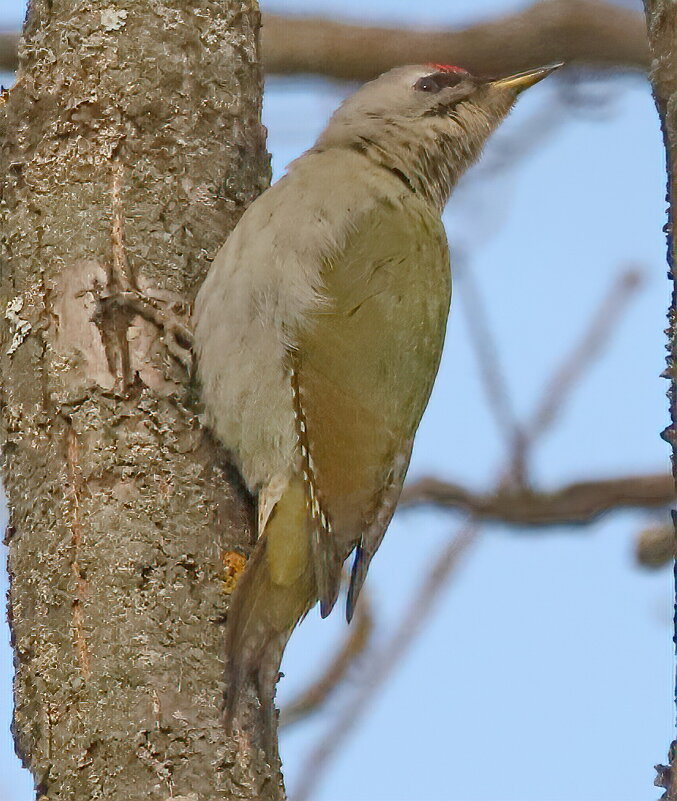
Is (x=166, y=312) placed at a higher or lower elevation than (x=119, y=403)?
higher

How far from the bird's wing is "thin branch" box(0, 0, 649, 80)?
2040 millimetres

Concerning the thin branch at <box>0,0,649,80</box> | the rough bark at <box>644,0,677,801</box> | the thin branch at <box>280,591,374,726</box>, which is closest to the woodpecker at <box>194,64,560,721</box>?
the thin branch at <box>280,591,374,726</box>

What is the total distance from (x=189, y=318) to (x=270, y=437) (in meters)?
0.37

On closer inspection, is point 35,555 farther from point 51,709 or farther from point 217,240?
point 217,240

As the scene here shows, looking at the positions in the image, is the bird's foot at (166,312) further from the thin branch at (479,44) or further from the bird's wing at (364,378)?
the thin branch at (479,44)

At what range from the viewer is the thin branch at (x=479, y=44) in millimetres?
5582

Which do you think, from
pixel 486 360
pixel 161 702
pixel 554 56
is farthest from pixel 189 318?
pixel 554 56

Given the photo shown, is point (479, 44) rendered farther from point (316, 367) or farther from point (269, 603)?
point (269, 603)

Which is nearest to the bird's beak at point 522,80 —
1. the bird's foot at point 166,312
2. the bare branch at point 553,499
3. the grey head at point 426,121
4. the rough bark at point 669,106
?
the grey head at point 426,121

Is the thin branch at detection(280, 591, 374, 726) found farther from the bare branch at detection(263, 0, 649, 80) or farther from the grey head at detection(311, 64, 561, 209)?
the bare branch at detection(263, 0, 649, 80)

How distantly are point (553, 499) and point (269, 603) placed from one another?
6.59 feet

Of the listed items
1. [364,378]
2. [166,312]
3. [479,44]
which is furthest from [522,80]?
[166,312]

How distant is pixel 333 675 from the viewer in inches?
175

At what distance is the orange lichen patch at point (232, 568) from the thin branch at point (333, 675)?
4.34 feet
